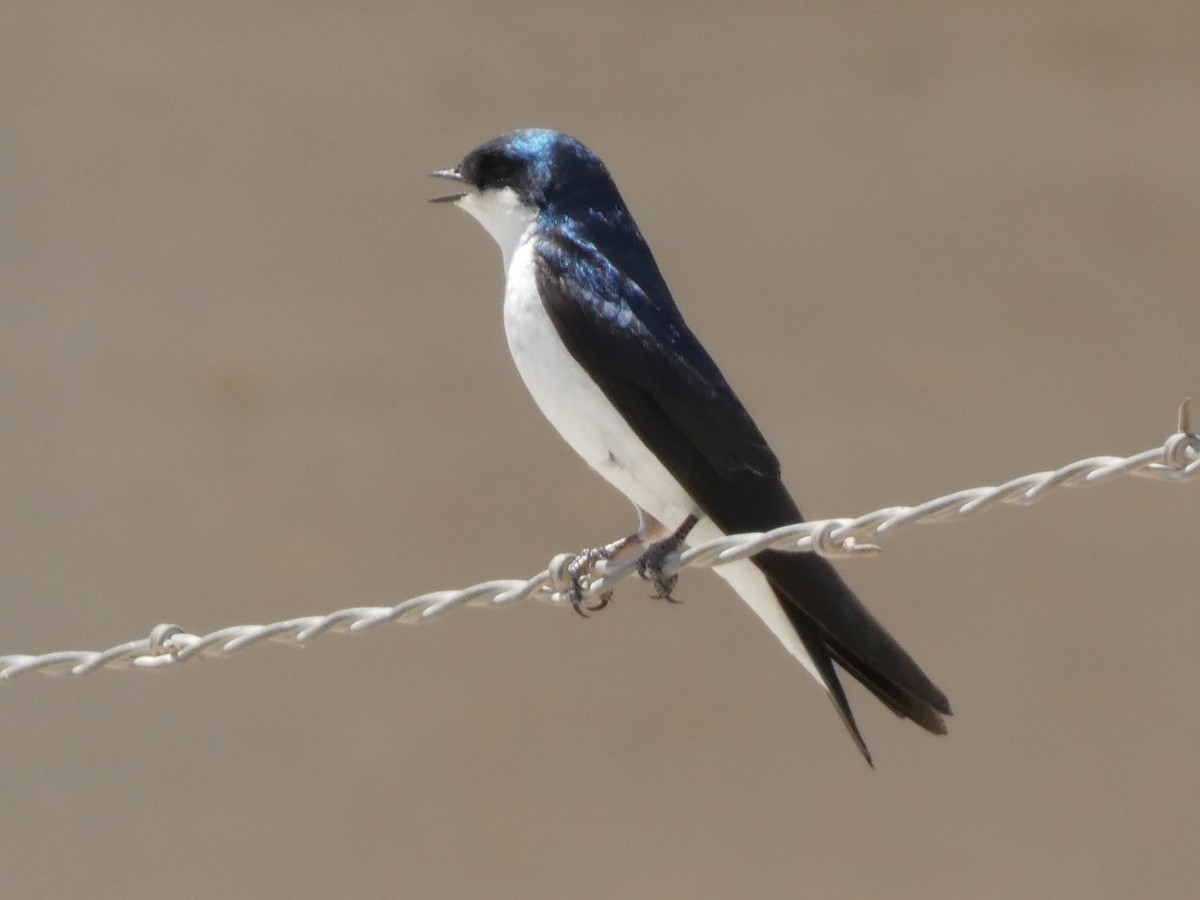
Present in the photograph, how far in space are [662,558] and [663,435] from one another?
245mm

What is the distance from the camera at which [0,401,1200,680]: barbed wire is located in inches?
78.9

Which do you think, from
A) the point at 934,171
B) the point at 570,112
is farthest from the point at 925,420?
the point at 570,112

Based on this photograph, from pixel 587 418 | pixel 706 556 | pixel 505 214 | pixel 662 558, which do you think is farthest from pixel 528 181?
pixel 706 556

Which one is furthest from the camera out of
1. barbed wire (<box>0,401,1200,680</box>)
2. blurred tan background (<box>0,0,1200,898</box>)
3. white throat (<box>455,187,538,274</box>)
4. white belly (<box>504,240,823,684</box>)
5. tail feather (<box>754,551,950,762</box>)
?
blurred tan background (<box>0,0,1200,898</box>)

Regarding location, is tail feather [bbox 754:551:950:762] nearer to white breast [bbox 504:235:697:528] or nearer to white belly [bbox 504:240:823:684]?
white belly [bbox 504:240:823:684]

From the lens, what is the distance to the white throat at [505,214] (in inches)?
138

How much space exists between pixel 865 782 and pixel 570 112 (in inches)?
74.9

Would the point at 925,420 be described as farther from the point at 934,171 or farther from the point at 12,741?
the point at 12,741

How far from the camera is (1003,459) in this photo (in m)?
5.33

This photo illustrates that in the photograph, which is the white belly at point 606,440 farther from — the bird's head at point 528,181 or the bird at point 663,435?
the bird's head at point 528,181

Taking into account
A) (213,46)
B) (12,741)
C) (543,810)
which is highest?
(213,46)

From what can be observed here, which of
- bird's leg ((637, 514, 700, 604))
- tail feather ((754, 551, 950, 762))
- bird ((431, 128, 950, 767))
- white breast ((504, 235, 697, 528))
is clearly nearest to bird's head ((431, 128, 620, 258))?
bird ((431, 128, 950, 767))

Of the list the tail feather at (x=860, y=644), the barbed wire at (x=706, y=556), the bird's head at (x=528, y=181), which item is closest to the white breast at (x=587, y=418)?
the barbed wire at (x=706, y=556)

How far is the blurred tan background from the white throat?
70.3 inches
